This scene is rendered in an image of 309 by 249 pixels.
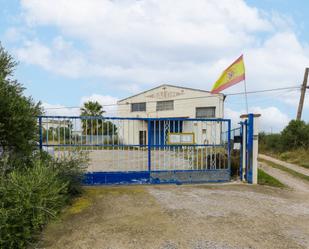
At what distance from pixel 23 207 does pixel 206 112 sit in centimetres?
2529

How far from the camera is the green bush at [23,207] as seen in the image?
3.16 metres

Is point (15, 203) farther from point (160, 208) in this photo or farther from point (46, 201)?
point (160, 208)

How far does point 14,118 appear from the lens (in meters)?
4.42

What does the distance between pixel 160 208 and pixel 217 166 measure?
383 cm

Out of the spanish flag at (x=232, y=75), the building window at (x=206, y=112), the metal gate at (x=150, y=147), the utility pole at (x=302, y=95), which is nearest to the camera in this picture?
the metal gate at (x=150, y=147)

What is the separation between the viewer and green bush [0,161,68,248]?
3.16 m

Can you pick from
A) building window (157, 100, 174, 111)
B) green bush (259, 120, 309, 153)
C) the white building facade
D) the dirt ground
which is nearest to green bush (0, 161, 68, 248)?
the dirt ground

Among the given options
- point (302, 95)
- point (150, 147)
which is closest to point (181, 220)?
point (150, 147)

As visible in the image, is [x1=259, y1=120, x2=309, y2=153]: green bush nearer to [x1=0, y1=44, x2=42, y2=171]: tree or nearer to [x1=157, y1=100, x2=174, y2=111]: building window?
[x1=157, y1=100, x2=174, y2=111]: building window

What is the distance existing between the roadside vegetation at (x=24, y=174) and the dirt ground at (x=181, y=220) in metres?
0.40

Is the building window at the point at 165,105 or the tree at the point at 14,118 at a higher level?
the building window at the point at 165,105

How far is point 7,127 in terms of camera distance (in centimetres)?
449

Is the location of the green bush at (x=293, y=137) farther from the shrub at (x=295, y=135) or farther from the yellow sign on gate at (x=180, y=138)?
the yellow sign on gate at (x=180, y=138)

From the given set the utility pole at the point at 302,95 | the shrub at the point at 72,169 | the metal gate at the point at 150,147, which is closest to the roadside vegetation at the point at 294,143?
the utility pole at the point at 302,95
